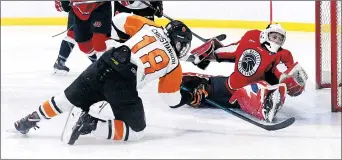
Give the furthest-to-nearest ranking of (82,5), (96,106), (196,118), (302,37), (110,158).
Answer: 1. (302,37)
2. (82,5)
3. (196,118)
4. (96,106)
5. (110,158)

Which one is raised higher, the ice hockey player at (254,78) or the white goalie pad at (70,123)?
the white goalie pad at (70,123)

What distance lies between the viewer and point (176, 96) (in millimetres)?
2924

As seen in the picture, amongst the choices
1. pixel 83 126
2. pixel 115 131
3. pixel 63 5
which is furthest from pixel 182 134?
pixel 63 5

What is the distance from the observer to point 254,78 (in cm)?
Answer: 349

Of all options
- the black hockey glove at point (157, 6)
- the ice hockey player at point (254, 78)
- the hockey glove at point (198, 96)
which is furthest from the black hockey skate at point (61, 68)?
the hockey glove at point (198, 96)

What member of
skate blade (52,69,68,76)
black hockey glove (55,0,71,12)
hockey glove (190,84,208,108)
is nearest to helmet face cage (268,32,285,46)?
hockey glove (190,84,208,108)

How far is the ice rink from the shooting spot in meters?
2.76

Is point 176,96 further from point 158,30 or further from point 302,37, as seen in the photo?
point 302,37

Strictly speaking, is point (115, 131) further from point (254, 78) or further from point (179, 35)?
point (254, 78)

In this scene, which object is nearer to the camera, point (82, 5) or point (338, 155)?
point (338, 155)

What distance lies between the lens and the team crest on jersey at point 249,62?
3461mm

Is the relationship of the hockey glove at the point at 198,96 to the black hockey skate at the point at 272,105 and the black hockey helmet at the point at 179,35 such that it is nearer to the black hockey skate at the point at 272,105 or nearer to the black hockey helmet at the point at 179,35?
the black hockey skate at the point at 272,105

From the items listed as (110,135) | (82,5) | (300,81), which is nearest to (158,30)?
(110,135)

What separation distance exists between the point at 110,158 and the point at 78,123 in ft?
0.70
